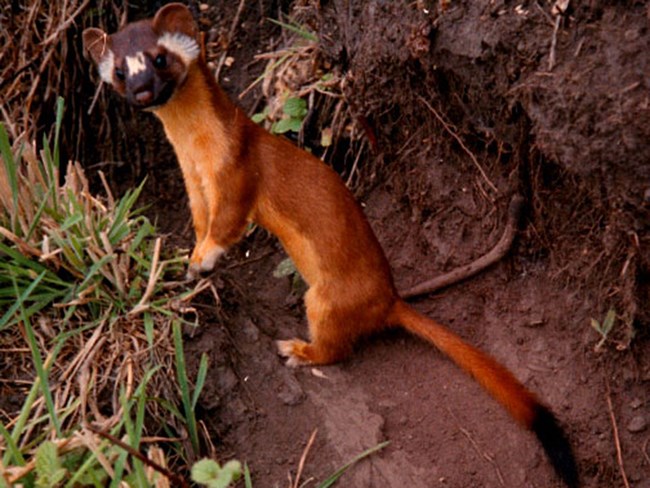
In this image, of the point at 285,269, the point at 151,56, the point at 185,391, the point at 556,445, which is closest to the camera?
the point at 185,391

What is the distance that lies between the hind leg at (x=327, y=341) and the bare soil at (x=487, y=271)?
64 millimetres

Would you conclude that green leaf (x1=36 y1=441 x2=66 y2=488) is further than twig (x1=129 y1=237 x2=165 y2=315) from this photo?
No

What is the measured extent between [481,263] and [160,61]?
5.06ft

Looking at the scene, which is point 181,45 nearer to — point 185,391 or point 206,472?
point 185,391

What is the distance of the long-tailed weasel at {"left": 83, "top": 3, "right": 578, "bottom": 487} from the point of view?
3594 mm

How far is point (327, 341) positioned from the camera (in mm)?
3705

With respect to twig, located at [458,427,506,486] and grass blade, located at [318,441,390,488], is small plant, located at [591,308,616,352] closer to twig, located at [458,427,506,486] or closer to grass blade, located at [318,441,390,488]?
twig, located at [458,427,506,486]

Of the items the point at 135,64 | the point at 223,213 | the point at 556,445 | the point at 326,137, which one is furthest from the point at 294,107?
the point at 556,445

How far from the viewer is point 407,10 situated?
143 inches

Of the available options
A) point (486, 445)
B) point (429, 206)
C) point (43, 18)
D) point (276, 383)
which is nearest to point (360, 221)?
point (429, 206)

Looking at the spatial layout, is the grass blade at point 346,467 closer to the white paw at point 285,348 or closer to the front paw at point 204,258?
the white paw at point 285,348

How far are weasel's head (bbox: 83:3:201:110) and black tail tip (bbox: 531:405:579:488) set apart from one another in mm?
1811

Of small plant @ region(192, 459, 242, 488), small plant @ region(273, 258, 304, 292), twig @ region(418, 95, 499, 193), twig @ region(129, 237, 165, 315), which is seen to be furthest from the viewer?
small plant @ region(273, 258, 304, 292)

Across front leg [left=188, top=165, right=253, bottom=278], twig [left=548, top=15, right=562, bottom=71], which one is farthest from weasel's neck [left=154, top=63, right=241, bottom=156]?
twig [left=548, top=15, right=562, bottom=71]
